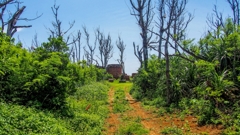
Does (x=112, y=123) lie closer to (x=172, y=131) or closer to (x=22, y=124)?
(x=172, y=131)

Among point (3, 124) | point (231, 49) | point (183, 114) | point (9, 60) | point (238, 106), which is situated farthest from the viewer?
point (183, 114)

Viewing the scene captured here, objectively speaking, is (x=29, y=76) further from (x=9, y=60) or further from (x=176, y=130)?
(x=176, y=130)

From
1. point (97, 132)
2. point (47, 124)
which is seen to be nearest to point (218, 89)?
point (97, 132)

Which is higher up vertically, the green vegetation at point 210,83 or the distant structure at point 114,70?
the distant structure at point 114,70

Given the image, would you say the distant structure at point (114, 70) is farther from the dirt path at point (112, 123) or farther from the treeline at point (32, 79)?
the treeline at point (32, 79)

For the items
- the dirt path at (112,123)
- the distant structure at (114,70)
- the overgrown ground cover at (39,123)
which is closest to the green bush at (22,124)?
the overgrown ground cover at (39,123)

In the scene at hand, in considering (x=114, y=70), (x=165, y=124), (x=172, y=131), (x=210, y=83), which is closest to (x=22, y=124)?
(x=172, y=131)

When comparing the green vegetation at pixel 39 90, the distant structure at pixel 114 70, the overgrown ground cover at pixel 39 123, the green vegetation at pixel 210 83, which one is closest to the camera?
the overgrown ground cover at pixel 39 123

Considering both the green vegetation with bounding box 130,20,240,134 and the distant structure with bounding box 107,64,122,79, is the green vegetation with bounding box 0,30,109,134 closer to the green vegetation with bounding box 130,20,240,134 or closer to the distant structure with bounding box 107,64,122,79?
the green vegetation with bounding box 130,20,240,134

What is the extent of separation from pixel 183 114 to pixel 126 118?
217 centimetres

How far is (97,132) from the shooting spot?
579 centimetres

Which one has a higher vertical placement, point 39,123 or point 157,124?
point 39,123

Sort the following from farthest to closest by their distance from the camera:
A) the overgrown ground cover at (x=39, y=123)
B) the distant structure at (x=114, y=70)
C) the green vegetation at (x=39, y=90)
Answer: the distant structure at (x=114, y=70)
the green vegetation at (x=39, y=90)
the overgrown ground cover at (x=39, y=123)

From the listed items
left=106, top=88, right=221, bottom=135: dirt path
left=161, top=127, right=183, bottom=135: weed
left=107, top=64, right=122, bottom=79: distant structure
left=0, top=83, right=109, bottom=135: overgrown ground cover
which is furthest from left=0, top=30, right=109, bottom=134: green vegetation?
left=107, top=64, right=122, bottom=79: distant structure
